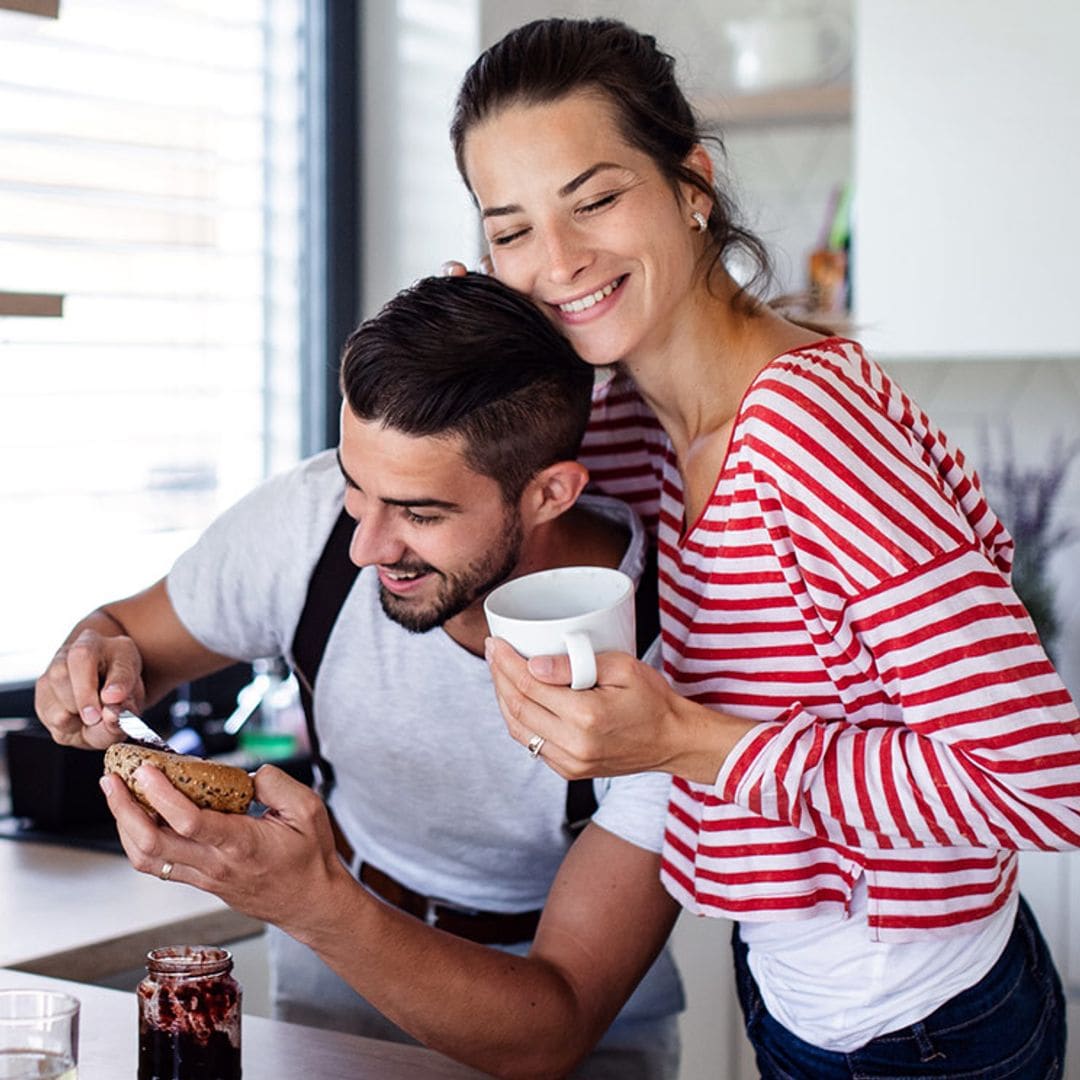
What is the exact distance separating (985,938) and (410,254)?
6.10ft

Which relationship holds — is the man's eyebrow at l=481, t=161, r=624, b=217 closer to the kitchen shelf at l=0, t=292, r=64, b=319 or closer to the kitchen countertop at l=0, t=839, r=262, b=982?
the kitchen shelf at l=0, t=292, r=64, b=319

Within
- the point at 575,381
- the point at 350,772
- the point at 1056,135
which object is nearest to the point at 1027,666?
the point at 575,381

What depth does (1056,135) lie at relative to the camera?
2482 mm

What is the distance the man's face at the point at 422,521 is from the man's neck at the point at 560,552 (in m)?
0.07

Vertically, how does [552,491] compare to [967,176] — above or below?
below

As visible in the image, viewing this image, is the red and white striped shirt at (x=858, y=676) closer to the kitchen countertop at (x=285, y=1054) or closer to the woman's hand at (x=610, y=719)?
the woman's hand at (x=610, y=719)

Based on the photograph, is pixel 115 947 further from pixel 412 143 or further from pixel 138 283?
pixel 412 143

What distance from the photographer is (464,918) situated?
1.61 meters

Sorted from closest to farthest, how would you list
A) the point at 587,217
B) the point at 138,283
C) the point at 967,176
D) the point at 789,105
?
1. the point at 587,217
2. the point at 967,176
3. the point at 138,283
4. the point at 789,105

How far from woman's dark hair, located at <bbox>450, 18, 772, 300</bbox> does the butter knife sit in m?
0.55

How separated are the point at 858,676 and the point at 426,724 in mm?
497

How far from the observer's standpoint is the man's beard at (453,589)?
1.50 meters

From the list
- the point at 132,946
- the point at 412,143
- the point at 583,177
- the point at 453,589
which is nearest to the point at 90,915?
the point at 132,946

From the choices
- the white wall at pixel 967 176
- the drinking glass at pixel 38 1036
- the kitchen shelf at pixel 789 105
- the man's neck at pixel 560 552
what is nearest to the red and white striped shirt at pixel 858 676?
the man's neck at pixel 560 552
